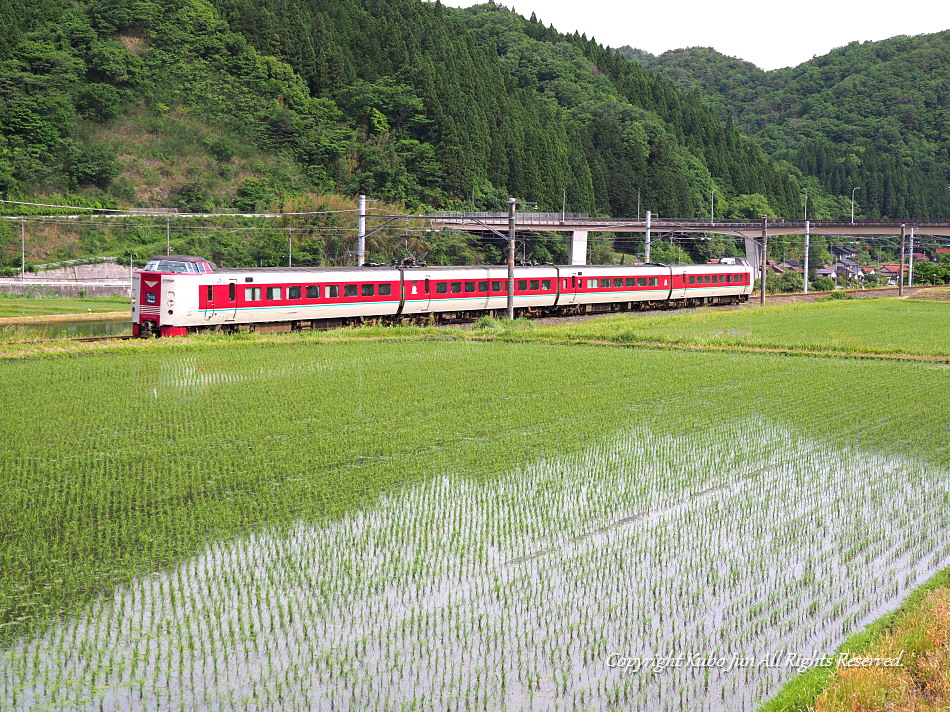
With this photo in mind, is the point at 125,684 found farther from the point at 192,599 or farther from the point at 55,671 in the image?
the point at 192,599

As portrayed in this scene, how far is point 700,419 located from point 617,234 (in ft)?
329

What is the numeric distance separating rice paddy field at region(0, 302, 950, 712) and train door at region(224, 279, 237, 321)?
14954mm

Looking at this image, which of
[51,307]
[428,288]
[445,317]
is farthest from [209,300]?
[51,307]

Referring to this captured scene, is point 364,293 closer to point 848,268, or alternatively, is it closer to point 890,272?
point 848,268

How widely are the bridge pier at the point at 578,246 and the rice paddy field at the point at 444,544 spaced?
78119 mm

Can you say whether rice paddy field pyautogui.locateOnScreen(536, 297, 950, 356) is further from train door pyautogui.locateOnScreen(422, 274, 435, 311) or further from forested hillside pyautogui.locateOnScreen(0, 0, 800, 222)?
forested hillside pyautogui.locateOnScreen(0, 0, 800, 222)

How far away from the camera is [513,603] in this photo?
999 centimetres

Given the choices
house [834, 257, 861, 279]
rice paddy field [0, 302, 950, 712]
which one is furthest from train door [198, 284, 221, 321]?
house [834, 257, 861, 279]

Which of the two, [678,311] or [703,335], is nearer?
[703,335]

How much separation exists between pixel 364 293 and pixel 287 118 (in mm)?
58706

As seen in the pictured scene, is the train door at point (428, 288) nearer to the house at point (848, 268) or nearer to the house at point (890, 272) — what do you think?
the house at point (848, 268)

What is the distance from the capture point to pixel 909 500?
14.4 metres

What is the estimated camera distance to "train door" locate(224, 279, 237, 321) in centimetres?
3866

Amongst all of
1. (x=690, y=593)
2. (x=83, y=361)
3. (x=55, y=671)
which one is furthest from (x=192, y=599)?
(x=83, y=361)
